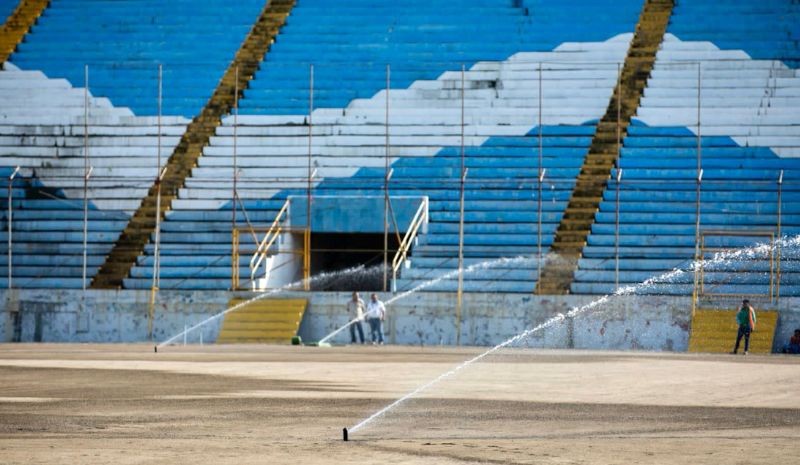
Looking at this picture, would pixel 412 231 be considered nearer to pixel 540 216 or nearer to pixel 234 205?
pixel 540 216

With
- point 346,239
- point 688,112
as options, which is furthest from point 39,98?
point 688,112

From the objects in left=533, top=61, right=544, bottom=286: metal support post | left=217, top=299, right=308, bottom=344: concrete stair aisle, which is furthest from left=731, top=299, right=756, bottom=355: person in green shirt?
left=217, top=299, right=308, bottom=344: concrete stair aisle

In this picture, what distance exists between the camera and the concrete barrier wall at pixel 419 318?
36469 millimetres

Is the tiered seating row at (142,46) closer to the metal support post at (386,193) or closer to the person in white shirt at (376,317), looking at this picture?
the metal support post at (386,193)

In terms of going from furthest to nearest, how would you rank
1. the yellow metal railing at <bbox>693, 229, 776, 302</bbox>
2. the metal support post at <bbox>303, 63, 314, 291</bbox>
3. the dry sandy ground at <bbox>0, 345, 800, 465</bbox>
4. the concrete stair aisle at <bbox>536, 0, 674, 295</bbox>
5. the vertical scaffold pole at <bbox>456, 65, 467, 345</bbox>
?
1. the metal support post at <bbox>303, 63, 314, 291</bbox>
2. the concrete stair aisle at <bbox>536, 0, 674, 295</bbox>
3. the vertical scaffold pole at <bbox>456, 65, 467, 345</bbox>
4. the yellow metal railing at <bbox>693, 229, 776, 302</bbox>
5. the dry sandy ground at <bbox>0, 345, 800, 465</bbox>

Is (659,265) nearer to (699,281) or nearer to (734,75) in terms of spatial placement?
(699,281)

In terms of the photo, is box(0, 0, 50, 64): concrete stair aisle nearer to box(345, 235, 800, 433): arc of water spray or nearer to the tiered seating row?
the tiered seating row

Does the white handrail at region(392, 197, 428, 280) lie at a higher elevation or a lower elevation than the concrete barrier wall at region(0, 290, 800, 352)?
higher

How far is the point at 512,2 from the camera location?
48.1 m

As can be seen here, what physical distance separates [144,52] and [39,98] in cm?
363

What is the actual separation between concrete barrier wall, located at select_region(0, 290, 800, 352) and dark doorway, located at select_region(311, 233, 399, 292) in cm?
378

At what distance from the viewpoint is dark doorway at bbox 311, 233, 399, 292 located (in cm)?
4284

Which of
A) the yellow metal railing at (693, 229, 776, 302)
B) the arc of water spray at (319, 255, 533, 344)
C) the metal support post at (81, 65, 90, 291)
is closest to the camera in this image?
the yellow metal railing at (693, 229, 776, 302)

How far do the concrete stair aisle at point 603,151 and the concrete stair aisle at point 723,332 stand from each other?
348 cm
